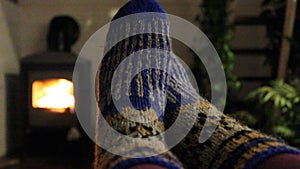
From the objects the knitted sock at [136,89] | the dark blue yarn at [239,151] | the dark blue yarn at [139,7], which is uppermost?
the dark blue yarn at [139,7]

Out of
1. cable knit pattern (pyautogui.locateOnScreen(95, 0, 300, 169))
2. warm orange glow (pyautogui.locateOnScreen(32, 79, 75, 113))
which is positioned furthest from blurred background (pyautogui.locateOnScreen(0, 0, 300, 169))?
cable knit pattern (pyautogui.locateOnScreen(95, 0, 300, 169))

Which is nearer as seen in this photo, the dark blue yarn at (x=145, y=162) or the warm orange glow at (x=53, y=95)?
the dark blue yarn at (x=145, y=162)

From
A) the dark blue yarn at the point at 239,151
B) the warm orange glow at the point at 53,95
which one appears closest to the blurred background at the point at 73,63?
the warm orange glow at the point at 53,95

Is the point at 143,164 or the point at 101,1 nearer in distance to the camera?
the point at 143,164

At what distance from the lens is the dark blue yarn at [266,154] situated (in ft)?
1.42

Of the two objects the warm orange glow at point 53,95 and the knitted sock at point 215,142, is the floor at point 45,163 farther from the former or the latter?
the knitted sock at point 215,142

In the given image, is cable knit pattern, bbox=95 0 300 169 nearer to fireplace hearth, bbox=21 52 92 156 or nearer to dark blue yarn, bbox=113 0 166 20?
dark blue yarn, bbox=113 0 166 20

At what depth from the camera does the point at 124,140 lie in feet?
1.41

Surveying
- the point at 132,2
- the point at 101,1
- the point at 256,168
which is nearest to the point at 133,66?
the point at 132,2

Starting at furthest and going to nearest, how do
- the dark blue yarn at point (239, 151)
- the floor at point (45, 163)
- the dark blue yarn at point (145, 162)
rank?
the floor at point (45, 163), the dark blue yarn at point (239, 151), the dark blue yarn at point (145, 162)

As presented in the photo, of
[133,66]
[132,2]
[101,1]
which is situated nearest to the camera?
[133,66]

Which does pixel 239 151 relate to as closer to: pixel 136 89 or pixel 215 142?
pixel 215 142

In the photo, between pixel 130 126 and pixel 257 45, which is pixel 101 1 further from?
pixel 130 126

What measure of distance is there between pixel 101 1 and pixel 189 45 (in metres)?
0.81
